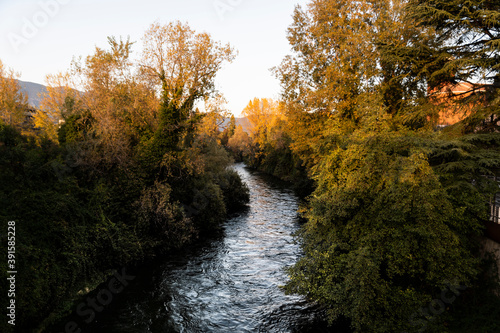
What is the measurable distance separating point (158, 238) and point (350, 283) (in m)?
10.7

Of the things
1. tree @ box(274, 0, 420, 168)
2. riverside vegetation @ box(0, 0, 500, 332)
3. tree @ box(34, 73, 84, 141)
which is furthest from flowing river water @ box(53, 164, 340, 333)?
tree @ box(34, 73, 84, 141)

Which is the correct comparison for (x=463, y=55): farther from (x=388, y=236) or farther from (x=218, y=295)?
(x=218, y=295)

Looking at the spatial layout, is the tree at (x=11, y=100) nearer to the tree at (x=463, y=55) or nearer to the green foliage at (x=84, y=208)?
the green foliage at (x=84, y=208)

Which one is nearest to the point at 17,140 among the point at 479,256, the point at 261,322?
the point at 261,322

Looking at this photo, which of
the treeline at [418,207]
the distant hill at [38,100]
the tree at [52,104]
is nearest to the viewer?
the treeline at [418,207]

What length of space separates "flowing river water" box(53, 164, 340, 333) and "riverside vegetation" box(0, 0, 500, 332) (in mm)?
1061

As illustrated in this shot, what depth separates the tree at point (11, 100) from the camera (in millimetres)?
25516

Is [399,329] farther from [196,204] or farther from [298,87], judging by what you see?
[298,87]

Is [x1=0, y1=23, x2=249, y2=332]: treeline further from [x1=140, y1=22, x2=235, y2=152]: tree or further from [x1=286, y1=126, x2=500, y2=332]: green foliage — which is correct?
[x1=286, y1=126, x2=500, y2=332]: green foliage

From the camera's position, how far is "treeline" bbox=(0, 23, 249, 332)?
10.2 m

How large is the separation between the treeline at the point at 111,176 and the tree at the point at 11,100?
0.47m

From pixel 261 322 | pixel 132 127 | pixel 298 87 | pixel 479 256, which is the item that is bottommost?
pixel 261 322

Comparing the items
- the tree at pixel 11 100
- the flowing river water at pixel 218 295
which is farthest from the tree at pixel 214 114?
the tree at pixel 11 100

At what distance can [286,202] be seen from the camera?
91.4ft
